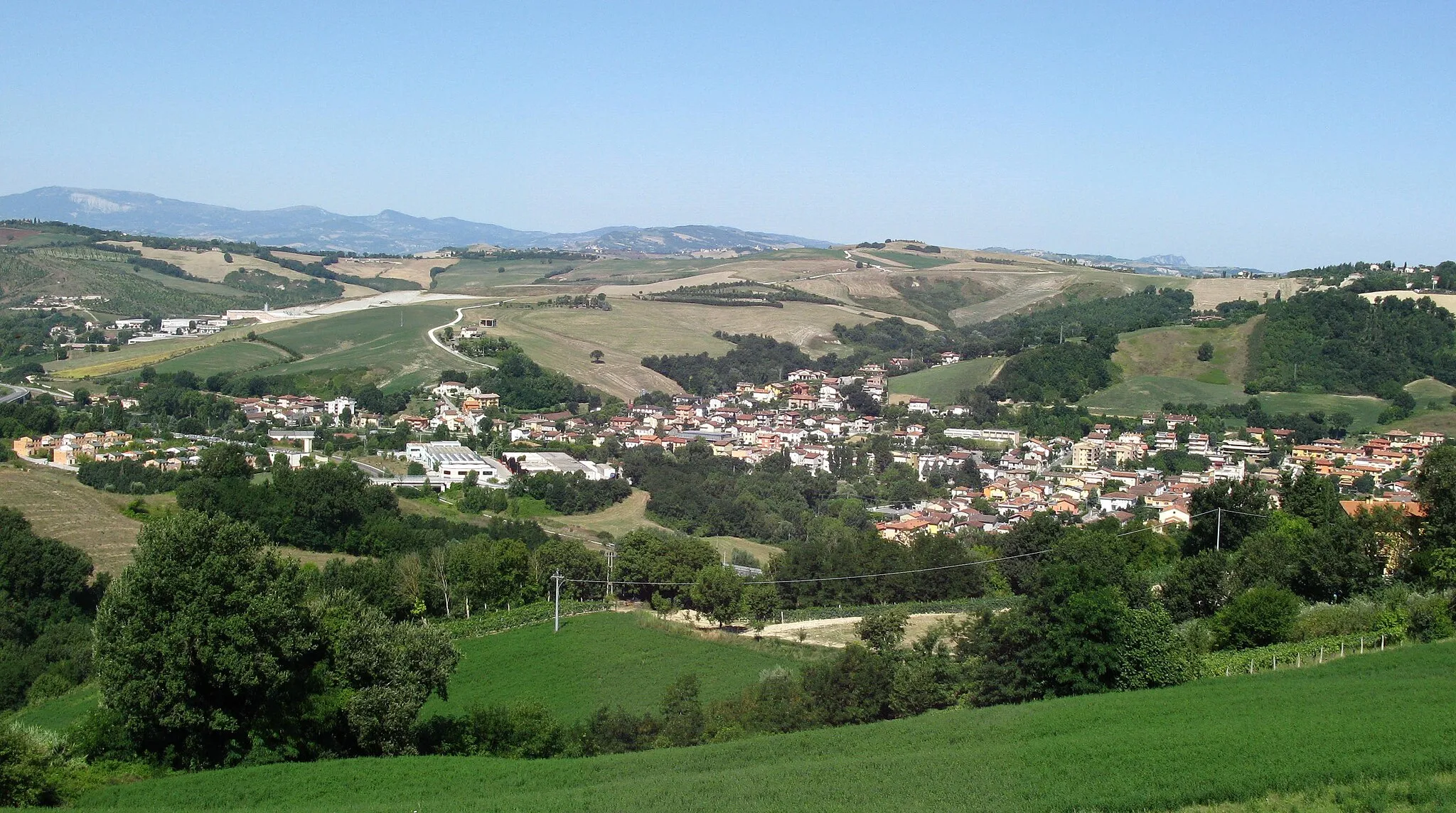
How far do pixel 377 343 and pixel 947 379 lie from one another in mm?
39032

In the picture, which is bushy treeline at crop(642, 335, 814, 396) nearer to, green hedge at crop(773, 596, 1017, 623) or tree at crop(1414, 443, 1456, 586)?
green hedge at crop(773, 596, 1017, 623)

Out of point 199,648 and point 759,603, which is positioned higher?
point 199,648

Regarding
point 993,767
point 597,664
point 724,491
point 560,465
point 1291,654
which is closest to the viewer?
point 993,767

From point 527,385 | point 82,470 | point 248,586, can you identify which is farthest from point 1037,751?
point 527,385

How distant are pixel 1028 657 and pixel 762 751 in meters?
5.29

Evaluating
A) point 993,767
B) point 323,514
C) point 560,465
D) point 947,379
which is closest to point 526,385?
point 560,465

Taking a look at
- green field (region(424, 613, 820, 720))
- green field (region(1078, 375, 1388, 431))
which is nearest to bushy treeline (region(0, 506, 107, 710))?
green field (region(424, 613, 820, 720))

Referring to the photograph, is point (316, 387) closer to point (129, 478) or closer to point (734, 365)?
point (129, 478)

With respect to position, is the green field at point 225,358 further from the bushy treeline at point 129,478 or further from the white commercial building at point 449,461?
the bushy treeline at point 129,478

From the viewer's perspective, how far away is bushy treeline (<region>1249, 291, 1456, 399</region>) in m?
71.5

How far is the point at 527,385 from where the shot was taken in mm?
73562

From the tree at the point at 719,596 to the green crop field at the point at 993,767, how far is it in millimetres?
11744

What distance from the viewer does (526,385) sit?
73.6 m

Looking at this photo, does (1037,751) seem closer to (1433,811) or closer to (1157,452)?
(1433,811)
